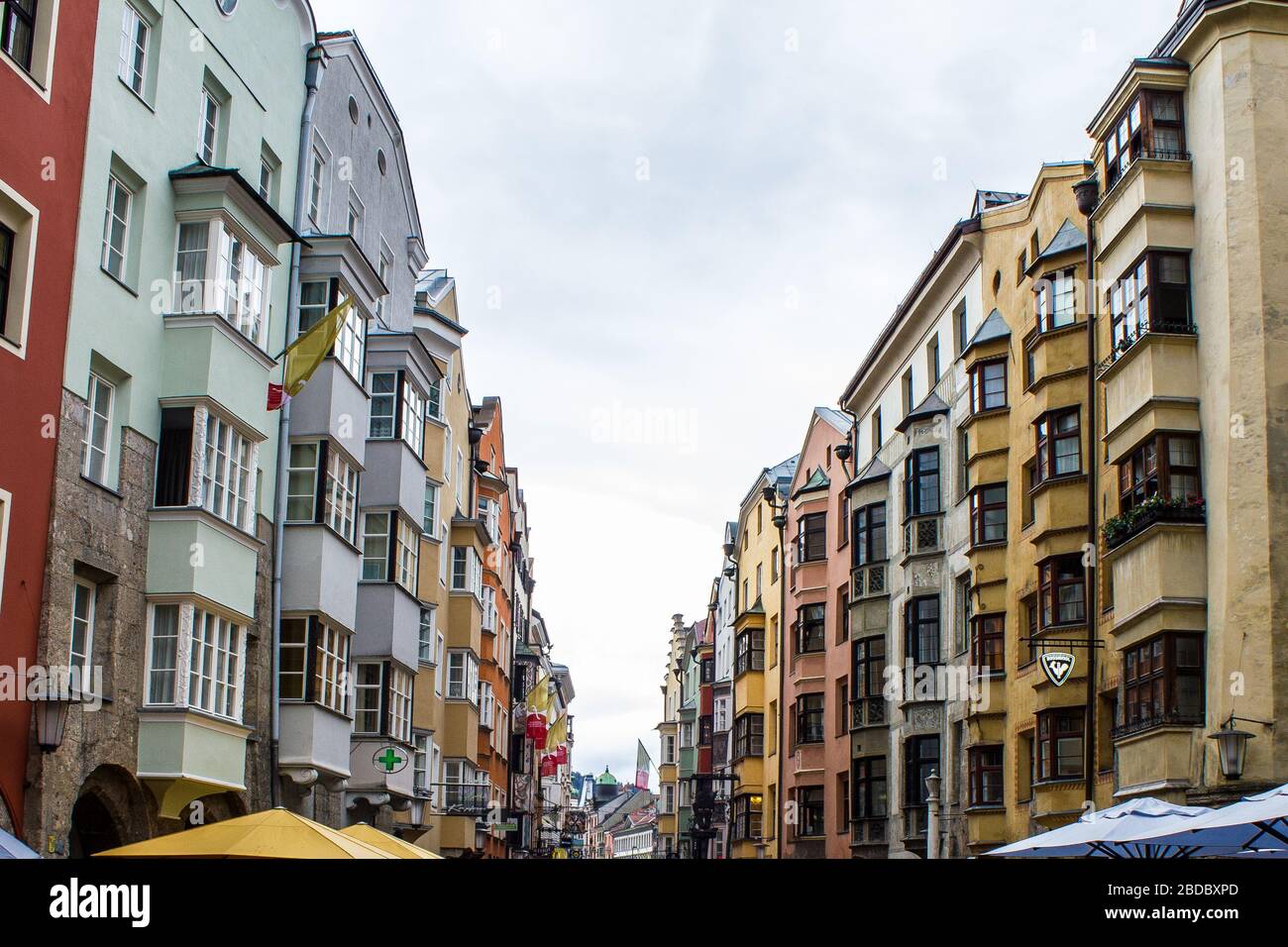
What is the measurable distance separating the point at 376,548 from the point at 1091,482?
56.4ft

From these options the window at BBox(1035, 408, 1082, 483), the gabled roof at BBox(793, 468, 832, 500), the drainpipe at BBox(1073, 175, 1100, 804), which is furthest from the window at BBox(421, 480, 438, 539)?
the drainpipe at BBox(1073, 175, 1100, 804)

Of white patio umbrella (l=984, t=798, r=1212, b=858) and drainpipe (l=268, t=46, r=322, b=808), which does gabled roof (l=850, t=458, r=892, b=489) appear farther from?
white patio umbrella (l=984, t=798, r=1212, b=858)

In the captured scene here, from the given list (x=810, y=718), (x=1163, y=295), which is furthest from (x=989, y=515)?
(x=810, y=718)

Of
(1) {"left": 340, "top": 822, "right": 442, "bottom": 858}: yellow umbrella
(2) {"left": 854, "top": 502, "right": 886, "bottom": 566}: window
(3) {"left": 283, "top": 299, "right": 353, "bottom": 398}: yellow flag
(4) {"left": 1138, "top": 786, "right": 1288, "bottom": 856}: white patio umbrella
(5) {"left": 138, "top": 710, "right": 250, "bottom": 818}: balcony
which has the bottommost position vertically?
(1) {"left": 340, "top": 822, "right": 442, "bottom": 858}: yellow umbrella

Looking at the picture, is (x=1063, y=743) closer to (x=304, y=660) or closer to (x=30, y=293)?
(x=304, y=660)

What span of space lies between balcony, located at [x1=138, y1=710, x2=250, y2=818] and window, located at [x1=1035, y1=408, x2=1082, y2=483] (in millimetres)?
18910

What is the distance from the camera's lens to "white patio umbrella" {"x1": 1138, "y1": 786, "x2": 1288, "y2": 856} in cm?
1448

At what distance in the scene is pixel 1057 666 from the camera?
30062 mm

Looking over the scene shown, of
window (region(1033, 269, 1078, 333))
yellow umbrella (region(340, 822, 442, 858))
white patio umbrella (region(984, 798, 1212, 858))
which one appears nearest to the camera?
white patio umbrella (region(984, 798, 1212, 858))

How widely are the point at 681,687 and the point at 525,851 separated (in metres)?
35.5

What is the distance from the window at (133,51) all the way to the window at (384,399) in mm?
13552

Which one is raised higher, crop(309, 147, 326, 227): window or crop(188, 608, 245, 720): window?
crop(309, 147, 326, 227): window

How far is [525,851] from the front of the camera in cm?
7581

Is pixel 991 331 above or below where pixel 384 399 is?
above
